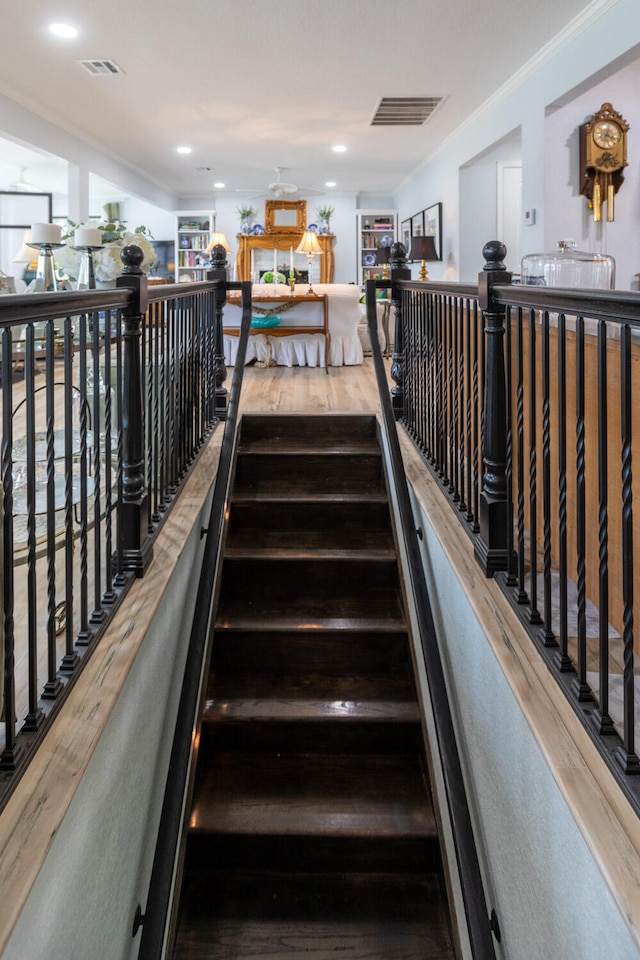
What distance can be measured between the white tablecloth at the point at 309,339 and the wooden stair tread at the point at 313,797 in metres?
4.56

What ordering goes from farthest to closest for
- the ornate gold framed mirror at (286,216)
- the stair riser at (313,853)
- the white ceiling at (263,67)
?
1. the ornate gold framed mirror at (286,216)
2. the white ceiling at (263,67)
3. the stair riser at (313,853)

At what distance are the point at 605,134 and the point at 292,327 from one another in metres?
2.91

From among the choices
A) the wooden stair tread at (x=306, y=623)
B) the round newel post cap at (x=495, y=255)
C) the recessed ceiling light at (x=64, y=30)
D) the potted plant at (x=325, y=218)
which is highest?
the potted plant at (x=325, y=218)

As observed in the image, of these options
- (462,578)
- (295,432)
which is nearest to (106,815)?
(462,578)

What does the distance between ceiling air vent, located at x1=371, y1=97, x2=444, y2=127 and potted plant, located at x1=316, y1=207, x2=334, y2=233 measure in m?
5.67

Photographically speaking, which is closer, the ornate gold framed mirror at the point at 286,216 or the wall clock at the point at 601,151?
the wall clock at the point at 601,151

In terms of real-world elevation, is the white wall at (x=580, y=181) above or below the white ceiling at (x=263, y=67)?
below

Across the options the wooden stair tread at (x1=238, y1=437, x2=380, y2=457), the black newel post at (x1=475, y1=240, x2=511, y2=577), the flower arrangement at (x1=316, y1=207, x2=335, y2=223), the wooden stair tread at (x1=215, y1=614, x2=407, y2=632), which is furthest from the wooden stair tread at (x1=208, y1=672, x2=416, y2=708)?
the flower arrangement at (x1=316, y1=207, x2=335, y2=223)

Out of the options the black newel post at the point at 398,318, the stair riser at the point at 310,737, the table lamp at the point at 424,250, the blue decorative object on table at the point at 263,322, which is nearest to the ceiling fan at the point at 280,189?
the table lamp at the point at 424,250

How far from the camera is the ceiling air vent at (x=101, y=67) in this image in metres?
5.59

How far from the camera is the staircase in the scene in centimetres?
229

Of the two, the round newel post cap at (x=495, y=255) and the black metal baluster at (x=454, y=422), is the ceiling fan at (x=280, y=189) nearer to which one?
the black metal baluster at (x=454, y=422)

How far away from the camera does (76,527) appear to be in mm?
2494

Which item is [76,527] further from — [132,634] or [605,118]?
[605,118]
